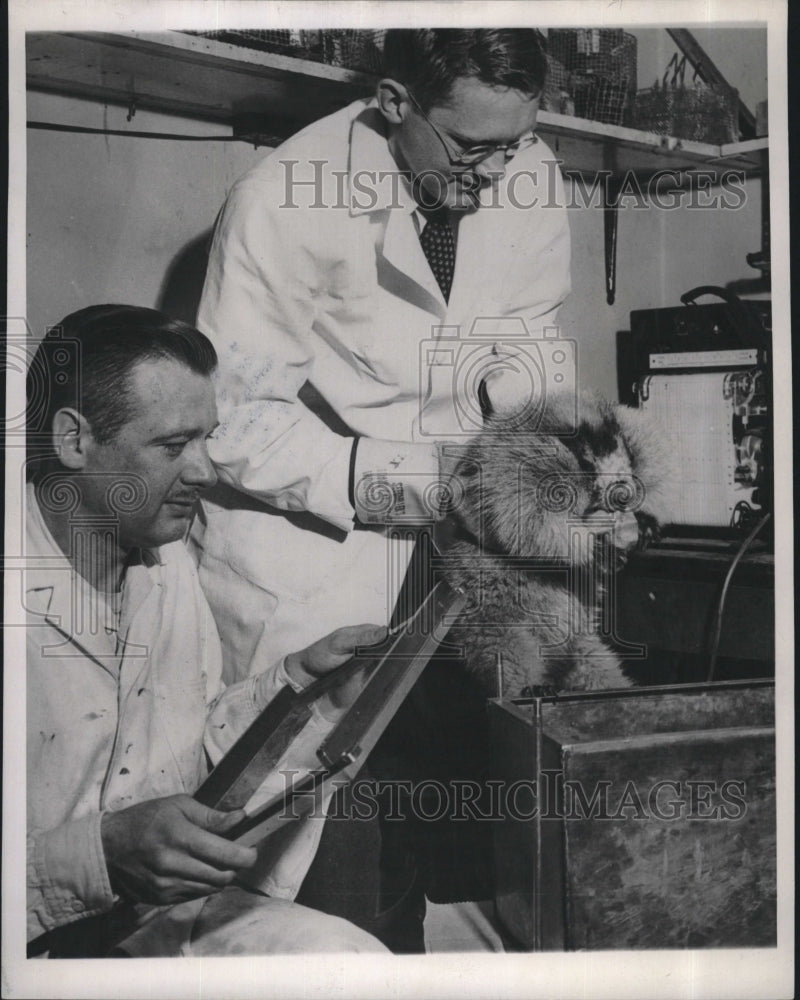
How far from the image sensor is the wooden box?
1.04 m

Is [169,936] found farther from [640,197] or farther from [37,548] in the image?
[640,197]

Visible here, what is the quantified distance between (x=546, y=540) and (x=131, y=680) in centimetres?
A: 50

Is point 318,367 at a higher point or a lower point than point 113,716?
higher

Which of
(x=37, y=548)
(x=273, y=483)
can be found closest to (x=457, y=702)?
(x=273, y=483)

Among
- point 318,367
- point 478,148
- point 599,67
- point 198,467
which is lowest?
point 198,467

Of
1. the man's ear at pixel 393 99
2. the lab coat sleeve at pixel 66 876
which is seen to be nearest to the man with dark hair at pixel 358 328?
the man's ear at pixel 393 99

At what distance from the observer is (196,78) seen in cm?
105

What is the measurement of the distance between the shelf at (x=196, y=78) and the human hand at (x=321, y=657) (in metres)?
0.58

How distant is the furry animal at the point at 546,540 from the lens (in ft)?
3.55

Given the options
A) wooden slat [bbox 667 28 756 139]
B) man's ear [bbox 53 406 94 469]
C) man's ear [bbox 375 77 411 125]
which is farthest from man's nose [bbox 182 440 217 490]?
wooden slat [bbox 667 28 756 139]

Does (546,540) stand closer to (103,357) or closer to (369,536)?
(369,536)

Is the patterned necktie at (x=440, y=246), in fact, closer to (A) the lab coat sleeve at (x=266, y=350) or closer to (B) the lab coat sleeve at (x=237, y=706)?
(A) the lab coat sleeve at (x=266, y=350)
